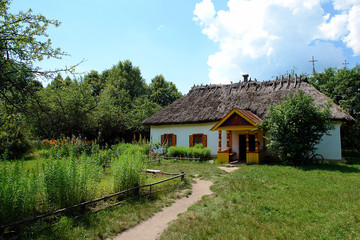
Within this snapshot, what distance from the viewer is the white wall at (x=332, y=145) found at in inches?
481

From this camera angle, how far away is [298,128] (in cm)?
1067

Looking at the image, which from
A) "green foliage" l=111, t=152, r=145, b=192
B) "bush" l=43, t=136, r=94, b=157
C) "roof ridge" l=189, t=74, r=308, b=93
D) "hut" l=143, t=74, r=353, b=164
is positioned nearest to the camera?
"green foliage" l=111, t=152, r=145, b=192

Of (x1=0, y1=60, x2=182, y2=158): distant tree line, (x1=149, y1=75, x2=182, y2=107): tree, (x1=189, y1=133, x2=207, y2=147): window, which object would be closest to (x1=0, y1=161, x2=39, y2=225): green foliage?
(x1=0, y1=60, x2=182, y2=158): distant tree line

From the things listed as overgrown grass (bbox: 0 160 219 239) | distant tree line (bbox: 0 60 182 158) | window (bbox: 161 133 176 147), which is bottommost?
overgrown grass (bbox: 0 160 219 239)

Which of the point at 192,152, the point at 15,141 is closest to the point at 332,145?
the point at 192,152

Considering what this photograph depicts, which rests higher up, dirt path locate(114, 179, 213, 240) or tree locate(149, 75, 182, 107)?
tree locate(149, 75, 182, 107)

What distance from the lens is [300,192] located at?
20.4 feet

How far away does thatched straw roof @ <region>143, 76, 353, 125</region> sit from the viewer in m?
14.9

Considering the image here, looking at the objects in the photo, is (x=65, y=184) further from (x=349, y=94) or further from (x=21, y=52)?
(x=349, y=94)

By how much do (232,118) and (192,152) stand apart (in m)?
3.26

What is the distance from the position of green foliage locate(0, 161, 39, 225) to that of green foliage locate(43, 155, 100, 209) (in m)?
0.26

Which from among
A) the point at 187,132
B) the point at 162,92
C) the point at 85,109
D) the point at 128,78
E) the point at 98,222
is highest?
the point at 128,78

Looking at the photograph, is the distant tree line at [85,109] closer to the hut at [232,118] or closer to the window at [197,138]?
the hut at [232,118]

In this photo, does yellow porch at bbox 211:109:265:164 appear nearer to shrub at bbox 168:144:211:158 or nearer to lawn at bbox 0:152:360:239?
shrub at bbox 168:144:211:158
